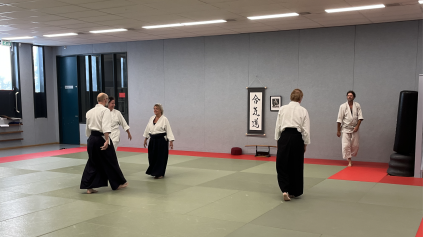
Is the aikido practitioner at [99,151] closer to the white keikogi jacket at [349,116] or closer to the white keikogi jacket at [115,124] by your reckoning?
the white keikogi jacket at [115,124]

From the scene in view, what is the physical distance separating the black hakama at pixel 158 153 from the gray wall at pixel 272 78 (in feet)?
11.3

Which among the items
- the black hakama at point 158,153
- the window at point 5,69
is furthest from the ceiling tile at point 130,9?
the window at point 5,69

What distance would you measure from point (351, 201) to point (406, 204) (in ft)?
2.20

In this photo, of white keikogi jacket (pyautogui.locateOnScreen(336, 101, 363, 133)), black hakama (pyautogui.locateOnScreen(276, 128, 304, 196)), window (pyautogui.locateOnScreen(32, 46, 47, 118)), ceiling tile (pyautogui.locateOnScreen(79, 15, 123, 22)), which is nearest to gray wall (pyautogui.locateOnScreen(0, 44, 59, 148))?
window (pyautogui.locateOnScreen(32, 46, 47, 118))

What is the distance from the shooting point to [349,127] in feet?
26.3

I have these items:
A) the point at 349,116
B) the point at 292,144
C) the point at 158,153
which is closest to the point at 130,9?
the point at 158,153

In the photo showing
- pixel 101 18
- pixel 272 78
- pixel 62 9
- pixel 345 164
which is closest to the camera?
pixel 62 9

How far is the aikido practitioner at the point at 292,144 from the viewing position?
17.3 feet

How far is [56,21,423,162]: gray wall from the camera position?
27.4 ft

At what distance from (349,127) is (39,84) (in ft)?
30.9

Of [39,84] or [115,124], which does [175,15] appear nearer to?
[115,124]

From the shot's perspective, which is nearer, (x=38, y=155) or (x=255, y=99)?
(x=255, y=99)

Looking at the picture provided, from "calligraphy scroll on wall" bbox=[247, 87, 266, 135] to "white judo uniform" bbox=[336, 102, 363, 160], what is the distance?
85.5 inches

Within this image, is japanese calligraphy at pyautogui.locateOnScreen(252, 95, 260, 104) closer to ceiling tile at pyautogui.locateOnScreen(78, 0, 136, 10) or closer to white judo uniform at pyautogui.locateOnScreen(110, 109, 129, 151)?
white judo uniform at pyautogui.locateOnScreen(110, 109, 129, 151)
